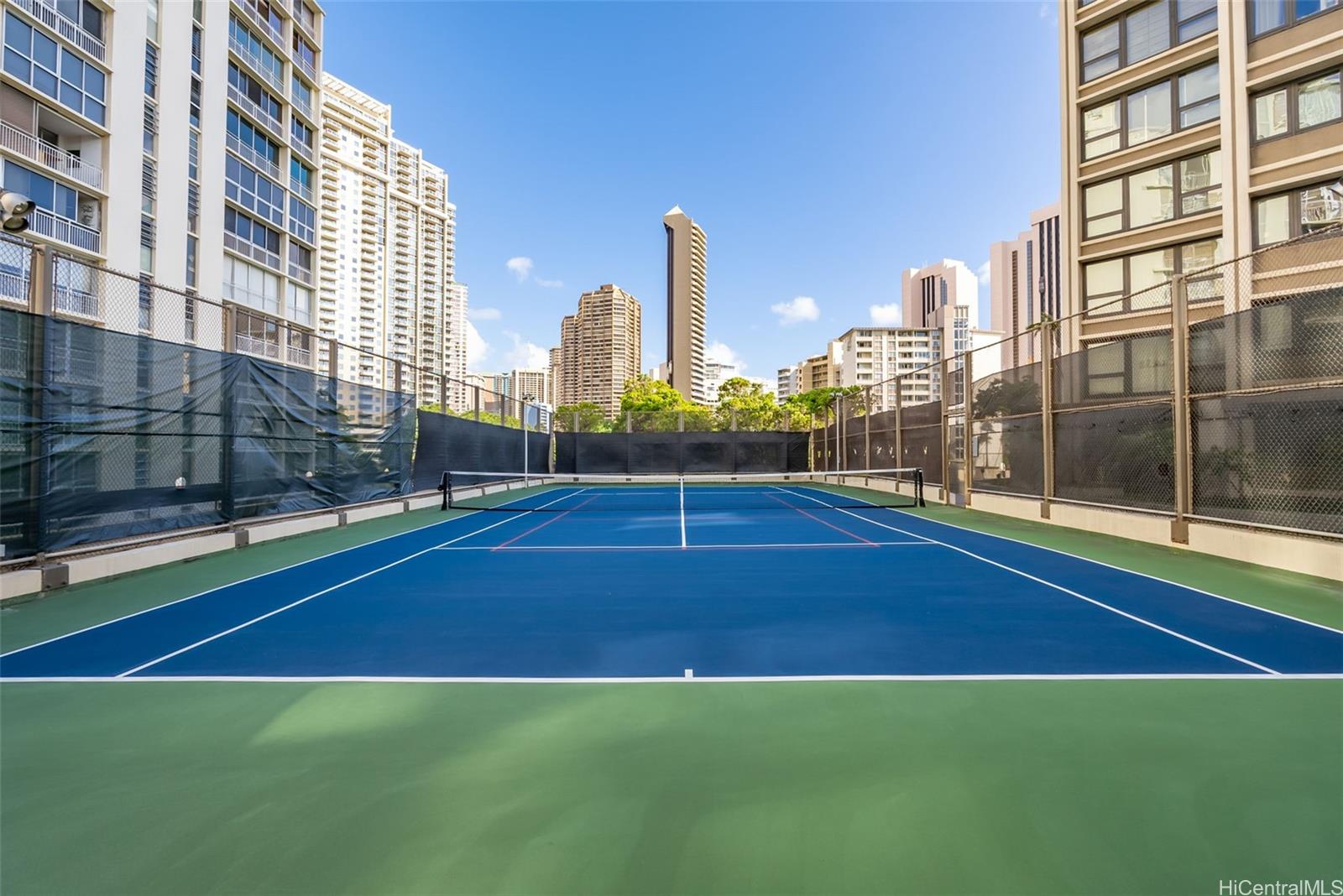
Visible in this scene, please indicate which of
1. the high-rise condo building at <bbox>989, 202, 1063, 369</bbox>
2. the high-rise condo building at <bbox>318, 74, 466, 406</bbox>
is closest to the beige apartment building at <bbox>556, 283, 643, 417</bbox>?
the high-rise condo building at <bbox>318, 74, 466, 406</bbox>

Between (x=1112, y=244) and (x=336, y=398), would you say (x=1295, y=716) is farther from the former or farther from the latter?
(x=1112, y=244)

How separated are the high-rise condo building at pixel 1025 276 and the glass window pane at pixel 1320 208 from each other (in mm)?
101026

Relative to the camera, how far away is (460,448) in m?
18.4

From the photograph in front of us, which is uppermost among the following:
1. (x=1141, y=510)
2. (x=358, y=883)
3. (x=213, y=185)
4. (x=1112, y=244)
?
(x=213, y=185)

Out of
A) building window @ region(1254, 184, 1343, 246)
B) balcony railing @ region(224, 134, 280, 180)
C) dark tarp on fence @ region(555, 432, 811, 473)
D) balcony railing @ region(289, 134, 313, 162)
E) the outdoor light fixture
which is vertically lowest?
dark tarp on fence @ region(555, 432, 811, 473)

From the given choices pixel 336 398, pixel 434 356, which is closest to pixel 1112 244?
pixel 336 398

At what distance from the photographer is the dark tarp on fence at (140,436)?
6301 millimetres

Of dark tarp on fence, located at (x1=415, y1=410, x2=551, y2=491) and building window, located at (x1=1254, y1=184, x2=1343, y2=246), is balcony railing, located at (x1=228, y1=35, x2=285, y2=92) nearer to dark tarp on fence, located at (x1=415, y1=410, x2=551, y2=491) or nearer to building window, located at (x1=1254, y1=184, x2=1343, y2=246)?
dark tarp on fence, located at (x1=415, y1=410, x2=551, y2=491)

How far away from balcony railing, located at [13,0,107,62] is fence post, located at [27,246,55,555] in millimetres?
26685

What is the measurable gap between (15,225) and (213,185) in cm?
3410

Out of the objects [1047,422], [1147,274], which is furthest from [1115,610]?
[1147,274]

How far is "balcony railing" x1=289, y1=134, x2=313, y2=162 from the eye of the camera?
39219mm

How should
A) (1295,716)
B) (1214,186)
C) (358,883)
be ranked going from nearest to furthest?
1. (358,883)
2. (1295,716)
3. (1214,186)

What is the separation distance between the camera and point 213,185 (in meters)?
32.6
